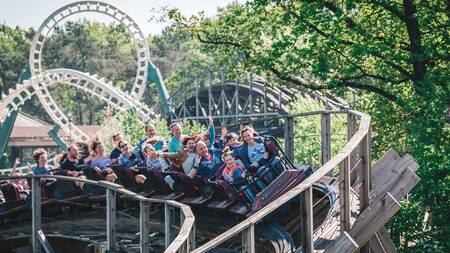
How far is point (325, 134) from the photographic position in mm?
9594

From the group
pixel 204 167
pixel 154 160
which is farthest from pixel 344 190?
pixel 154 160

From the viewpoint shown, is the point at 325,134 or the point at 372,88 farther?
the point at 372,88

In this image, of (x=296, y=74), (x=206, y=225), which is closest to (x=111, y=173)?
(x=206, y=225)

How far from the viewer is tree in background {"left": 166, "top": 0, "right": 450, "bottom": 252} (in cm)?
1188

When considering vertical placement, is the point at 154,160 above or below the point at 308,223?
above

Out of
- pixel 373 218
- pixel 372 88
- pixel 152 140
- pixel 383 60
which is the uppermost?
pixel 383 60

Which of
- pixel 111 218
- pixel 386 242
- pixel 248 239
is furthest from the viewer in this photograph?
pixel 111 218

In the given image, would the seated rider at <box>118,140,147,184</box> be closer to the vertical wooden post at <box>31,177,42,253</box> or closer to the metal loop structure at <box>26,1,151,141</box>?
the vertical wooden post at <box>31,177,42,253</box>

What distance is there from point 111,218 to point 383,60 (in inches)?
283

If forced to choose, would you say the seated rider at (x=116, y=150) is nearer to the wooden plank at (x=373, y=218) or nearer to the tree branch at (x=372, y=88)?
the wooden plank at (x=373, y=218)

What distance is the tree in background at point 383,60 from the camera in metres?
11.9

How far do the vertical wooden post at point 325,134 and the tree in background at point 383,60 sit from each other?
231 cm

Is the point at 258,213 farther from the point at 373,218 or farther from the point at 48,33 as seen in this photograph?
the point at 48,33

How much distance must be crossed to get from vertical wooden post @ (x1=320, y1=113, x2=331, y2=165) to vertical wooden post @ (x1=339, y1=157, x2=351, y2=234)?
3.02 m
